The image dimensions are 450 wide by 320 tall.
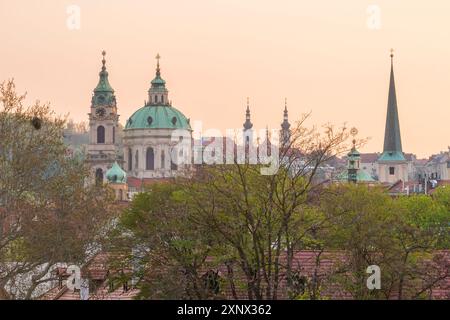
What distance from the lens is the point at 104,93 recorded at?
15288 cm

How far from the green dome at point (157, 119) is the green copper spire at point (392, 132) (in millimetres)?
22671

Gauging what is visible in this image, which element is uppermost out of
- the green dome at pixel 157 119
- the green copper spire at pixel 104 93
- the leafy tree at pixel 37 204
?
the green copper spire at pixel 104 93

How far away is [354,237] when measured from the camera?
26219 millimetres

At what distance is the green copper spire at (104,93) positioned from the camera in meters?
153

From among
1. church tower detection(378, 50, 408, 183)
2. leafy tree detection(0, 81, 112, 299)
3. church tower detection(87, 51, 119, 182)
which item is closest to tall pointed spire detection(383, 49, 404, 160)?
church tower detection(378, 50, 408, 183)

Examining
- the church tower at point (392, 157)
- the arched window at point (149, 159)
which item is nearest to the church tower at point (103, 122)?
the arched window at point (149, 159)

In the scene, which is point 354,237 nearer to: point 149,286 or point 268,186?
point 268,186

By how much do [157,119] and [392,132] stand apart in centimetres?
2691

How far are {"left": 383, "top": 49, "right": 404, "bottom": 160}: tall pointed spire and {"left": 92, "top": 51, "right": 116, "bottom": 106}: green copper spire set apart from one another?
31345 millimetres

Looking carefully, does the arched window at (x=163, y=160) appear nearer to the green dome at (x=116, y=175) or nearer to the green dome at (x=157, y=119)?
the green dome at (x=157, y=119)

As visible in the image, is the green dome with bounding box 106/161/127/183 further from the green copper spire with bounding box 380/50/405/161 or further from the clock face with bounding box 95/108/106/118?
the green copper spire with bounding box 380/50/405/161

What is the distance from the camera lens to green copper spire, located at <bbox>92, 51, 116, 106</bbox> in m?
153
